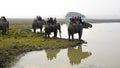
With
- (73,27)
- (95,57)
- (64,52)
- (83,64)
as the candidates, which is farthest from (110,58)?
(73,27)

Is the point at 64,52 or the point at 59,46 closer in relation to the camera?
the point at 64,52

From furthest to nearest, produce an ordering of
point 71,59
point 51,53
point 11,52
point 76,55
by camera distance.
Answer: point 51,53 → point 76,55 → point 11,52 → point 71,59

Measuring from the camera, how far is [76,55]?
677 inches

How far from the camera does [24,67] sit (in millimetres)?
13234

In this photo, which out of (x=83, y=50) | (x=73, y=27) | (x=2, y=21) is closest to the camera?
(x=83, y=50)

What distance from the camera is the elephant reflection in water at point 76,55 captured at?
15.0m

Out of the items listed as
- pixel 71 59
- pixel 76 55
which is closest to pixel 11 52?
pixel 71 59

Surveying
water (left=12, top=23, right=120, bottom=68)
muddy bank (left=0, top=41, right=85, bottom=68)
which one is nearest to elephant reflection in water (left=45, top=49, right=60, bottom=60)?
water (left=12, top=23, right=120, bottom=68)

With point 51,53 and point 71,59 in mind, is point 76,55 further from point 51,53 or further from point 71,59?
point 51,53

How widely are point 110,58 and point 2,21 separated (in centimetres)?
1394

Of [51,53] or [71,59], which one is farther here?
[51,53]

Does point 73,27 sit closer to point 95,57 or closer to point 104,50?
point 104,50

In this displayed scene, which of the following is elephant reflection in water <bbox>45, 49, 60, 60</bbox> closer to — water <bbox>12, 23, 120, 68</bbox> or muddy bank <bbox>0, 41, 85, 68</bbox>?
water <bbox>12, 23, 120, 68</bbox>

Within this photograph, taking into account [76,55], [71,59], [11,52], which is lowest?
[76,55]
